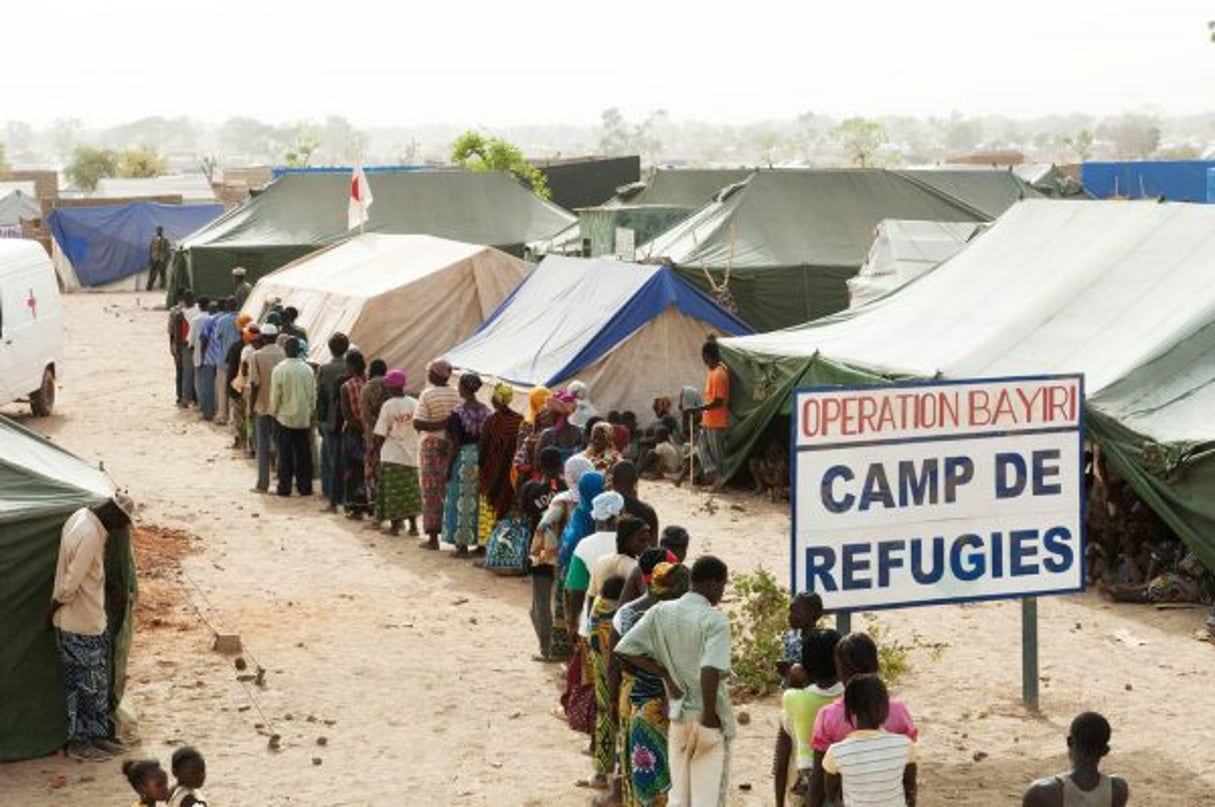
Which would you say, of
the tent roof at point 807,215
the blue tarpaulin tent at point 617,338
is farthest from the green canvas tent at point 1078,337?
the tent roof at point 807,215

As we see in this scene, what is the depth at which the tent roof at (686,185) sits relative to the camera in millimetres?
35594

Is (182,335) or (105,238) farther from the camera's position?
(105,238)

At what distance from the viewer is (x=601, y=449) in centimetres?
1173

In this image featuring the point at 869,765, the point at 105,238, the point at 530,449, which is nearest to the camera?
the point at 869,765

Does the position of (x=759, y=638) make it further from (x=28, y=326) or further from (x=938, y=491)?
(x=28, y=326)

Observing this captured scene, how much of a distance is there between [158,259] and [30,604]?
3602cm

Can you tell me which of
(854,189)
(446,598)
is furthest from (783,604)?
(854,189)

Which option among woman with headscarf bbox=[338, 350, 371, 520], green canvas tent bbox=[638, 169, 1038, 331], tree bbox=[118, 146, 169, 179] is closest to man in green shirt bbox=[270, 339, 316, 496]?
woman with headscarf bbox=[338, 350, 371, 520]

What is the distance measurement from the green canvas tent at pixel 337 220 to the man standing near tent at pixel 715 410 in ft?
54.8

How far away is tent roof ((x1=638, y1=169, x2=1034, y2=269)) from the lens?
84.9 ft

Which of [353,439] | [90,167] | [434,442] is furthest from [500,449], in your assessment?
[90,167]

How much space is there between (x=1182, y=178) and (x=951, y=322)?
3580 cm

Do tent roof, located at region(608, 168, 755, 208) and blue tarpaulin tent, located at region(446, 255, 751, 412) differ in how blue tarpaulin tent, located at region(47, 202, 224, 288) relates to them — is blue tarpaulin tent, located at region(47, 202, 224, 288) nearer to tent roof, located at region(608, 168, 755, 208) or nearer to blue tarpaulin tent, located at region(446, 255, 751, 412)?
tent roof, located at region(608, 168, 755, 208)

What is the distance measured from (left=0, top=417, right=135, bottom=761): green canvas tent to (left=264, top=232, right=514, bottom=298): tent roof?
41.7 feet
